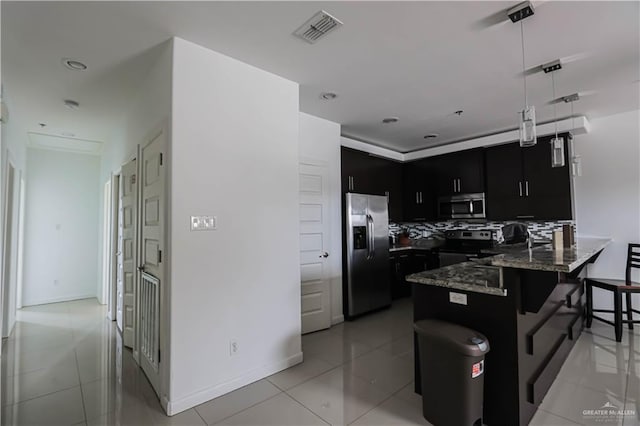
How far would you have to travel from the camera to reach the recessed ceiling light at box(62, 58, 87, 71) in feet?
8.25

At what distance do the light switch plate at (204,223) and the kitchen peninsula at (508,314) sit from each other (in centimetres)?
159

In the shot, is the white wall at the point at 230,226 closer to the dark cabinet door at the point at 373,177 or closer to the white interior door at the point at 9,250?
the dark cabinet door at the point at 373,177

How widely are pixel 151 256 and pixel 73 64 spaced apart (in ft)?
5.67

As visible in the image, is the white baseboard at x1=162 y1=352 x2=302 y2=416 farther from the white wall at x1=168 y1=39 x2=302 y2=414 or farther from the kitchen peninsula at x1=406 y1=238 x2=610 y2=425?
the kitchen peninsula at x1=406 y1=238 x2=610 y2=425

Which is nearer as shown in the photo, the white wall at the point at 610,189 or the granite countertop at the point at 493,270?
the granite countertop at the point at 493,270

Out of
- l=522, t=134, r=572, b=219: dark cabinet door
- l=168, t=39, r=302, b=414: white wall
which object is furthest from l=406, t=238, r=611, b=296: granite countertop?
l=522, t=134, r=572, b=219: dark cabinet door

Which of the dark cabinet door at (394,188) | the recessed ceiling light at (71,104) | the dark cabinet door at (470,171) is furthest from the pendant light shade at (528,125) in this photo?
the recessed ceiling light at (71,104)

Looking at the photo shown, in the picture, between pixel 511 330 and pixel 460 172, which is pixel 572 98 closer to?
pixel 460 172

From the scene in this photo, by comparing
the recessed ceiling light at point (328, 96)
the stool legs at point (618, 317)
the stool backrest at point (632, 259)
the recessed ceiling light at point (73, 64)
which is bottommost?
the stool legs at point (618, 317)

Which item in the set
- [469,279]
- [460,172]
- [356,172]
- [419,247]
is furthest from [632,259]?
[356,172]

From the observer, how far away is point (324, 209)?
3975 mm

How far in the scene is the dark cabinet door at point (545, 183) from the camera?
4102mm

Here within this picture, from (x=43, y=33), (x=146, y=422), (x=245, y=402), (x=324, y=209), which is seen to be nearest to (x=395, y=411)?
(x=245, y=402)

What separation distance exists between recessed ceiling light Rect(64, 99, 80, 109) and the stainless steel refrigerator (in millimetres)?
3281
